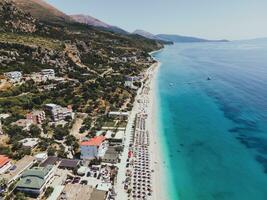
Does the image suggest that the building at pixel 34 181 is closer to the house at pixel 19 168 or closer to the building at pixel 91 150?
the house at pixel 19 168

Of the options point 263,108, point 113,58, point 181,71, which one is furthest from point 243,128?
point 113,58

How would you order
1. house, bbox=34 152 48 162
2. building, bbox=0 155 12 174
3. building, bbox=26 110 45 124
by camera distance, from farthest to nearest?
building, bbox=26 110 45 124 → house, bbox=34 152 48 162 → building, bbox=0 155 12 174

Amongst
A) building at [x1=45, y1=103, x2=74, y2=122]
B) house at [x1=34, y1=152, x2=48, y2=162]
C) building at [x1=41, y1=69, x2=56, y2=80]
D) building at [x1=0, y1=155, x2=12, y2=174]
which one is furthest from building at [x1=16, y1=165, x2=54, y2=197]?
building at [x1=41, y1=69, x2=56, y2=80]

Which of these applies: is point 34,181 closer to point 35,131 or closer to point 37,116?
point 35,131

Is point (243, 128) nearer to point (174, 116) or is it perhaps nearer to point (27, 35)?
point (174, 116)

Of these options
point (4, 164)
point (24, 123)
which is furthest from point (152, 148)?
point (24, 123)

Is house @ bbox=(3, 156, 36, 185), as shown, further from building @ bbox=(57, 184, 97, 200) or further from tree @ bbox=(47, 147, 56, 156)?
building @ bbox=(57, 184, 97, 200)

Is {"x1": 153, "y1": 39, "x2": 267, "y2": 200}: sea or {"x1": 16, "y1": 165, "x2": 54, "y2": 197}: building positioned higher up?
{"x1": 16, "y1": 165, "x2": 54, "y2": 197}: building
